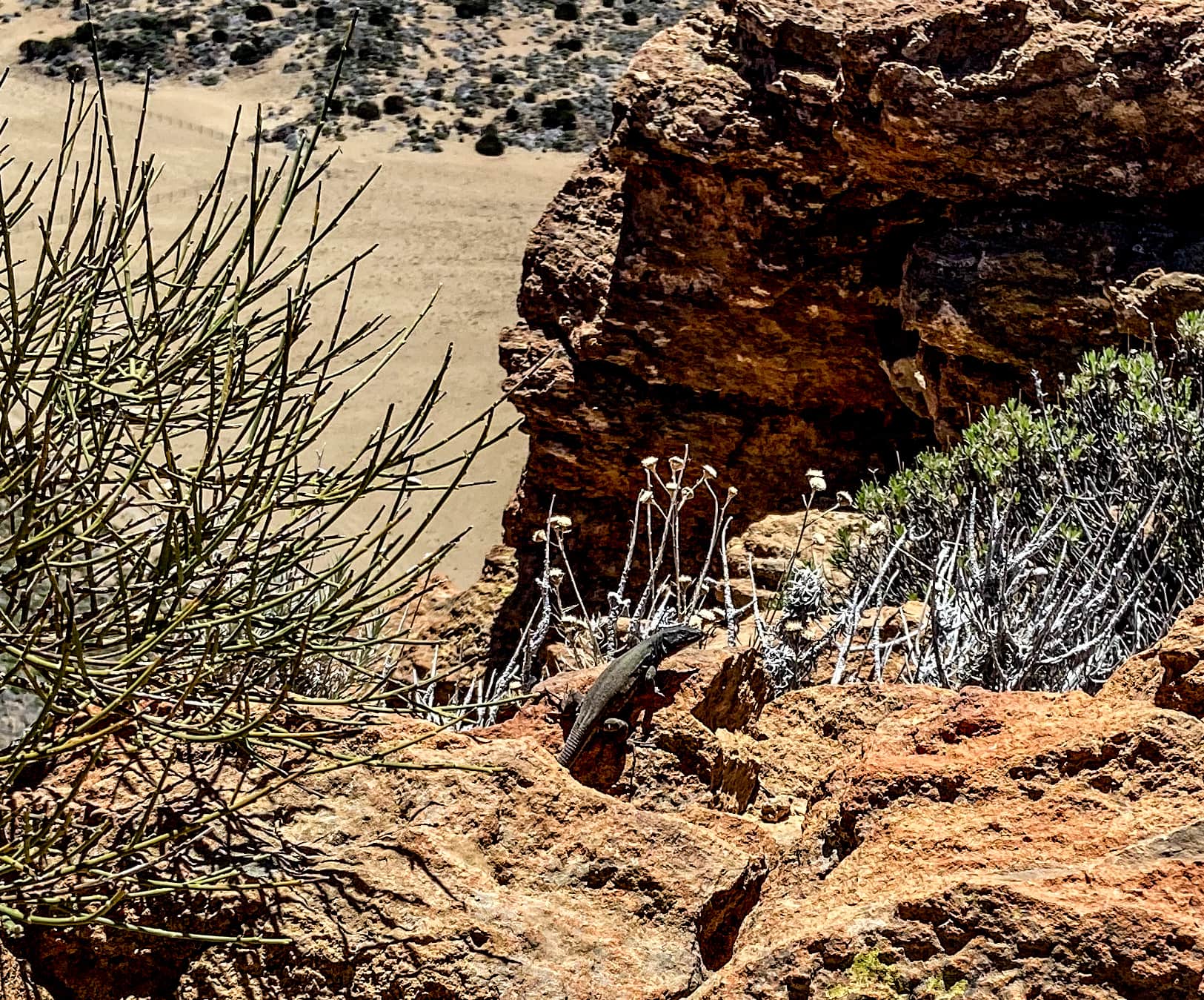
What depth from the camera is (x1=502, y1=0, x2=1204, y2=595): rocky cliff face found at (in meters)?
5.28

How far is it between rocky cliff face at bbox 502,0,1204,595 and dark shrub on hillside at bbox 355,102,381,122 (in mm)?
18666

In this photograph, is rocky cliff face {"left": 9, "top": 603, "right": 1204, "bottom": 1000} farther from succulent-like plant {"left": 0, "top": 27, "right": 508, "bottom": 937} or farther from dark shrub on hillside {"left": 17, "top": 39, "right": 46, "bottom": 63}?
dark shrub on hillside {"left": 17, "top": 39, "right": 46, "bottom": 63}

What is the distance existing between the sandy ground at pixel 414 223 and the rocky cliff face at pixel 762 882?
8.63 meters

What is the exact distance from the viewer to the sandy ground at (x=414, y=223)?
13391 mm

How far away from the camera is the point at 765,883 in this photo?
80.4 inches

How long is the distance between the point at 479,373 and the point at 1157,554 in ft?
37.1

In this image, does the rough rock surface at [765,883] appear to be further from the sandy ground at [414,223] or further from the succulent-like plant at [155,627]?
the sandy ground at [414,223]

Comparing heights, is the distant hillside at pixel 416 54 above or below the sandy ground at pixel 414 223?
above

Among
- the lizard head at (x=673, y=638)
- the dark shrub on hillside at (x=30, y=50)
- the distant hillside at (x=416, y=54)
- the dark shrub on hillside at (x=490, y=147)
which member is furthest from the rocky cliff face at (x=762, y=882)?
the dark shrub on hillside at (x=30, y=50)

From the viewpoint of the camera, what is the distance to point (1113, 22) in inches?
205

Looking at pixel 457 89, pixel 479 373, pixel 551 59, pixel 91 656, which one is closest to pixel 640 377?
pixel 91 656

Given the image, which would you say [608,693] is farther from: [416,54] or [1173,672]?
[416,54]

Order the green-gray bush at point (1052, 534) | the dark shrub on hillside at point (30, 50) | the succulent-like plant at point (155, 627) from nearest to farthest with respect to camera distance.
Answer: the succulent-like plant at point (155, 627), the green-gray bush at point (1052, 534), the dark shrub on hillside at point (30, 50)

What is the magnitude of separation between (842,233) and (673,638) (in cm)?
341
